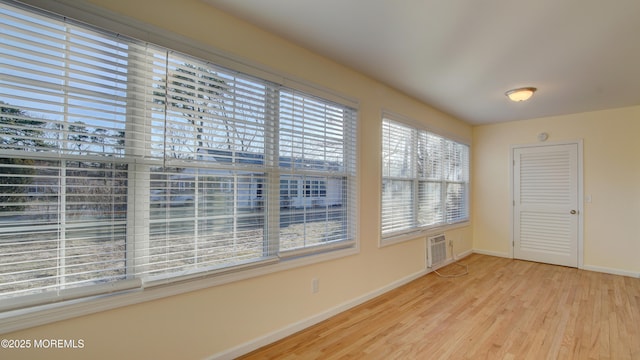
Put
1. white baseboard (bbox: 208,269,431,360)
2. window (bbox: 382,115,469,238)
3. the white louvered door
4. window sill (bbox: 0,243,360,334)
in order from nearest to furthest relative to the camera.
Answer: window sill (bbox: 0,243,360,334) → white baseboard (bbox: 208,269,431,360) → window (bbox: 382,115,469,238) → the white louvered door

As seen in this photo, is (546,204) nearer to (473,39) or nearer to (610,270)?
(610,270)

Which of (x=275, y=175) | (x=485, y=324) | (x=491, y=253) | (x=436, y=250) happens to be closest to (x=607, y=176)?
(x=491, y=253)

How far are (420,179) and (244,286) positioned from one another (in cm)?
303

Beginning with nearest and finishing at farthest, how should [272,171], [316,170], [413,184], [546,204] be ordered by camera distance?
[272,171], [316,170], [413,184], [546,204]

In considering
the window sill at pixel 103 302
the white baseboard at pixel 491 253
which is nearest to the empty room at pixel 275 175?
the window sill at pixel 103 302

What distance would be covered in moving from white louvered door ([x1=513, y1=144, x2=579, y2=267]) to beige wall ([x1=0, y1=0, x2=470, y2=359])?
3.08m

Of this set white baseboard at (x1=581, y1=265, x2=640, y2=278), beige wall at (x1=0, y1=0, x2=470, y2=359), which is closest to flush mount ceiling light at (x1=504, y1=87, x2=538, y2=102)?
beige wall at (x1=0, y1=0, x2=470, y2=359)

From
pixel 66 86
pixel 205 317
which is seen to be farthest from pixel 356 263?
pixel 66 86

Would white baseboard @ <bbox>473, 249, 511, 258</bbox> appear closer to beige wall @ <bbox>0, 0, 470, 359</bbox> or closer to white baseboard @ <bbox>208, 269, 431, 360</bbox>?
beige wall @ <bbox>0, 0, 470, 359</bbox>

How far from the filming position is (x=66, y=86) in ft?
5.18

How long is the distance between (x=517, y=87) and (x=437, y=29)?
6.49 ft

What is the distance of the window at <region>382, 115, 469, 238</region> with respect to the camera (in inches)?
148

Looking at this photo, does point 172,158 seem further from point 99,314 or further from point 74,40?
point 99,314

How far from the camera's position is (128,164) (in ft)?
5.83
